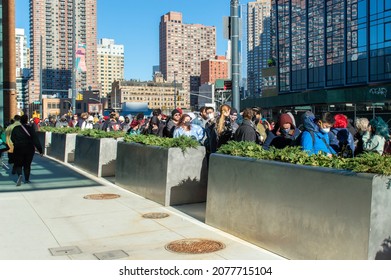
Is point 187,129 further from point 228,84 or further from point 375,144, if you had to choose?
point 375,144

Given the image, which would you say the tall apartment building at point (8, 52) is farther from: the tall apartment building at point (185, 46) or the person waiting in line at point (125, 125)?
the tall apartment building at point (185, 46)

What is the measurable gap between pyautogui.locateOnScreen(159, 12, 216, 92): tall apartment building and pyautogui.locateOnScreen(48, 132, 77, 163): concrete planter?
141517 mm

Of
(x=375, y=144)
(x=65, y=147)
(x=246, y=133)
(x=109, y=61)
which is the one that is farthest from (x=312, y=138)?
(x=109, y=61)

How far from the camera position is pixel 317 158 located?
18.3ft

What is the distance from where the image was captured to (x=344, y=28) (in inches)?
2071

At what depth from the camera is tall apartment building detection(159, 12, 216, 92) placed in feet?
532

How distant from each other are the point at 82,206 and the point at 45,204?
35.7 inches

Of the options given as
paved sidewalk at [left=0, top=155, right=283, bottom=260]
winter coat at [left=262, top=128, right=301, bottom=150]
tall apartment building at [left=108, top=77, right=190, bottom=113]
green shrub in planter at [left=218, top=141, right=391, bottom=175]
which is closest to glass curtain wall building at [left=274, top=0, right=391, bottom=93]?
winter coat at [left=262, top=128, right=301, bottom=150]

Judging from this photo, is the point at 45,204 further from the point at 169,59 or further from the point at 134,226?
the point at 169,59

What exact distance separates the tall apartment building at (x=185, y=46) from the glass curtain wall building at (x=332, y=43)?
306ft

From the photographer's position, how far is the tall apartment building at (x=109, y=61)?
148m

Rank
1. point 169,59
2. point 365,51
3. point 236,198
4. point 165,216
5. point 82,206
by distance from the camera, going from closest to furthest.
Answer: point 236,198 → point 165,216 → point 82,206 → point 365,51 → point 169,59

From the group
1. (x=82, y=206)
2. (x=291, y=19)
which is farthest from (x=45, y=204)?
(x=291, y=19)

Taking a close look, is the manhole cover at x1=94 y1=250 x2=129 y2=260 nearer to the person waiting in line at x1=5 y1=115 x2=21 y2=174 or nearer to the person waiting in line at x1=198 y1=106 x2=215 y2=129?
the person waiting in line at x1=198 y1=106 x2=215 y2=129
